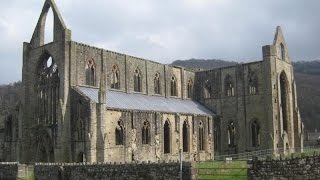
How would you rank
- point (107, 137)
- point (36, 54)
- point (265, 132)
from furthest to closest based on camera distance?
point (265, 132), point (36, 54), point (107, 137)

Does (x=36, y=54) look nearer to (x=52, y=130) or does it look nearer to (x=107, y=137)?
(x=52, y=130)

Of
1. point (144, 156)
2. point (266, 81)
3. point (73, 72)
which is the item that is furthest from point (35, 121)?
point (266, 81)

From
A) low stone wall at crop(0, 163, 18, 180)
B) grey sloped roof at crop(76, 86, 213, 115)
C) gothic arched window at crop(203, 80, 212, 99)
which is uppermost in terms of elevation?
gothic arched window at crop(203, 80, 212, 99)

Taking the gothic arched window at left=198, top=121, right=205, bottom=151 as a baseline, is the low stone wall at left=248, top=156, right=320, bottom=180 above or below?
below

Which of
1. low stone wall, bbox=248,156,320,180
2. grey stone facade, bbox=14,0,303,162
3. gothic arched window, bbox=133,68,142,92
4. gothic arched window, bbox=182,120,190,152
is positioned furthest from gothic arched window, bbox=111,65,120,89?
low stone wall, bbox=248,156,320,180

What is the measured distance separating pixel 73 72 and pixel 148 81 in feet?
41.3

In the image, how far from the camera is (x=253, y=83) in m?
61.8

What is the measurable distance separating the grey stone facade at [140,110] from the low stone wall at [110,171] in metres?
10.1

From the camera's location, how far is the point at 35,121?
5306 cm

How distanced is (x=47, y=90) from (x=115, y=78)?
8040 millimetres

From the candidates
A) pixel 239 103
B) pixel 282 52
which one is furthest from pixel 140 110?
pixel 282 52

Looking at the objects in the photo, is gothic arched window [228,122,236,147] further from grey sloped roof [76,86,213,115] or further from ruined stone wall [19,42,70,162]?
ruined stone wall [19,42,70,162]

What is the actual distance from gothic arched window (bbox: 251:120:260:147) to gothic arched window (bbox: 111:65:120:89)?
17.7 meters

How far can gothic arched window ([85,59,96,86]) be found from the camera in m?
52.7
